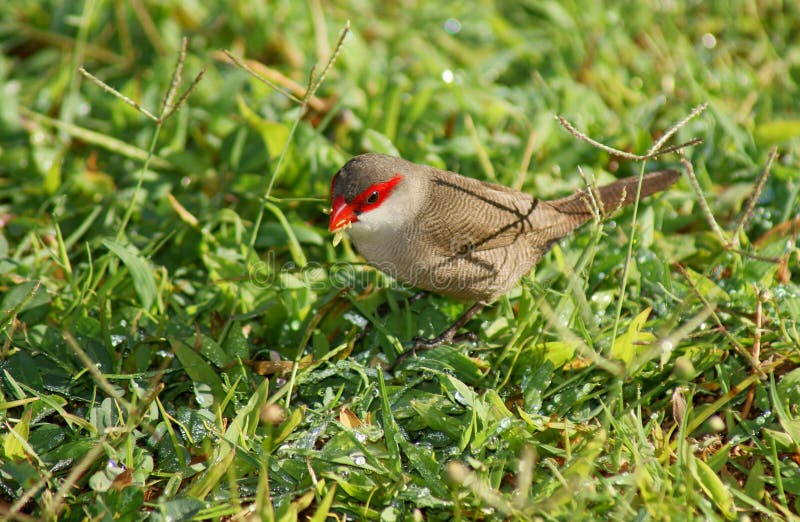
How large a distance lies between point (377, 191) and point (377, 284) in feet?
2.23

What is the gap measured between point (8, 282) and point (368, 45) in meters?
2.93

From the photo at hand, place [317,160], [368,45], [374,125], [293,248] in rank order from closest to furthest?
[293,248] < [317,160] < [374,125] < [368,45]

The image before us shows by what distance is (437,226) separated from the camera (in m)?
3.21

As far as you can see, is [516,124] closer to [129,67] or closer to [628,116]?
[628,116]

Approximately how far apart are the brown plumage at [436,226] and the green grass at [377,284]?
0.22 meters

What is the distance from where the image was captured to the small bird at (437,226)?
3.10 m

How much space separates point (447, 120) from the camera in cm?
456

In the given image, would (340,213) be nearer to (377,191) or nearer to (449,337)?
(377,191)

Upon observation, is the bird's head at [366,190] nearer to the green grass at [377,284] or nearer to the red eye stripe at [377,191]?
the red eye stripe at [377,191]

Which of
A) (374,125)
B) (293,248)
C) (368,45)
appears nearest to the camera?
(293,248)

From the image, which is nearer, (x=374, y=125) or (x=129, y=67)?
(x=374, y=125)

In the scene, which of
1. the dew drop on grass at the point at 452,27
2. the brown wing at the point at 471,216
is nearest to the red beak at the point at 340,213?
the brown wing at the point at 471,216

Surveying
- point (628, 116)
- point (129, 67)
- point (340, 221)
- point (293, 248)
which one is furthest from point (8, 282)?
point (628, 116)

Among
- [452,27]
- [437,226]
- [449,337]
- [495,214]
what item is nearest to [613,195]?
[495,214]
